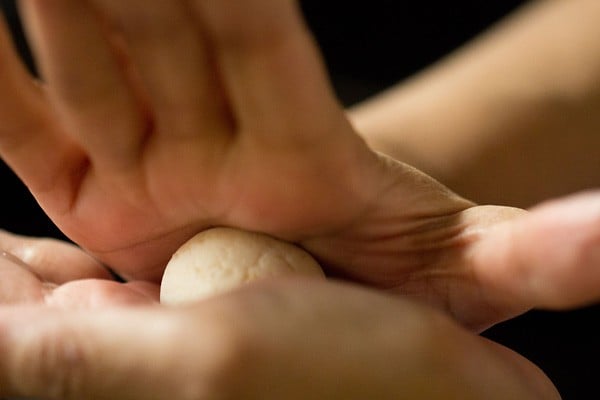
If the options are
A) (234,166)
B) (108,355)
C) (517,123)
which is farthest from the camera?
(517,123)

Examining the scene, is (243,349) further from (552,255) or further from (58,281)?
(58,281)

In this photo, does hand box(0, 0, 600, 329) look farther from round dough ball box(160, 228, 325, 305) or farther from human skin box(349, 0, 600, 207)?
human skin box(349, 0, 600, 207)

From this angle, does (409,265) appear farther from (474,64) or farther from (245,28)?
(474,64)

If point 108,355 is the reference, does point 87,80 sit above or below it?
above

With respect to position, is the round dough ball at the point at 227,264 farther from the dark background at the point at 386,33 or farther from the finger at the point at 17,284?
the dark background at the point at 386,33

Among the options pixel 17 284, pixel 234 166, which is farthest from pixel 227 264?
pixel 17 284

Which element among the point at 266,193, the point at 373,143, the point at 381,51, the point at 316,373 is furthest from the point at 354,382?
the point at 381,51
